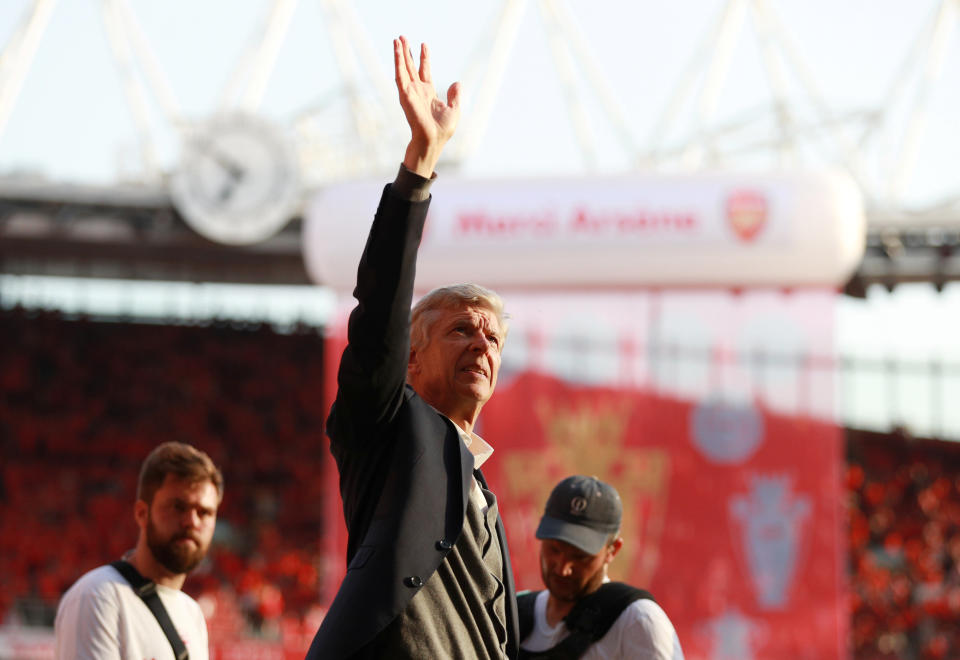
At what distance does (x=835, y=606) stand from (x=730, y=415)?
1.77 metres

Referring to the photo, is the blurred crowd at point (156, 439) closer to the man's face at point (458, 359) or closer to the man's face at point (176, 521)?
the man's face at point (176, 521)

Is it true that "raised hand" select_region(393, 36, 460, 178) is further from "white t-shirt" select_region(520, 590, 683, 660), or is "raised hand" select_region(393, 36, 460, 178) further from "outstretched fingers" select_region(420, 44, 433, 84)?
"white t-shirt" select_region(520, 590, 683, 660)

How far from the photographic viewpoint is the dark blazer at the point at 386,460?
1.99m

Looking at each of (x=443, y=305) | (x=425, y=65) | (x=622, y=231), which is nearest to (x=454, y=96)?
(x=425, y=65)

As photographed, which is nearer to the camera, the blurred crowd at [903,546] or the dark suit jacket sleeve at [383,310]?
the dark suit jacket sleeve at [383,310]

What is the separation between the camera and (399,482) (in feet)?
6.81

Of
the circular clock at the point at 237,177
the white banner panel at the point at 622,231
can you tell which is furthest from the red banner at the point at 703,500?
the circular clock at the point at 237,177

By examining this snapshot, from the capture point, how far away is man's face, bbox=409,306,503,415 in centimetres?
226

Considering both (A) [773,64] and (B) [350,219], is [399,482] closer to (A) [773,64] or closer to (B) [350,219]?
(B) [350,219]

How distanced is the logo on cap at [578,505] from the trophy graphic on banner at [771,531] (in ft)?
23.3

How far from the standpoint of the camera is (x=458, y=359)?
227 cm

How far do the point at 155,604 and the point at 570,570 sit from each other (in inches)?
42.3

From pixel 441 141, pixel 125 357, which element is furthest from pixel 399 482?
pixel 125 357

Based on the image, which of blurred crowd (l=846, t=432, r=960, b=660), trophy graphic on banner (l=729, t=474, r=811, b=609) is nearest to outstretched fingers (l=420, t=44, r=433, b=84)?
trophy graphic on banner (l=729, t=474, r=811, b=609)
